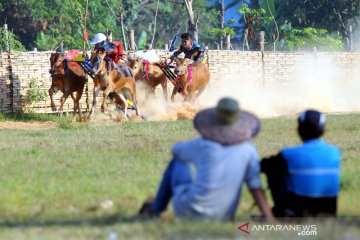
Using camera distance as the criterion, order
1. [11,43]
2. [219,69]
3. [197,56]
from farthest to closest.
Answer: [11,43]
[219,69]
[197,56]

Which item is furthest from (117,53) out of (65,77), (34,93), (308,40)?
(308,40)

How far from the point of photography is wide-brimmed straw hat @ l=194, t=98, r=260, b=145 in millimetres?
7418

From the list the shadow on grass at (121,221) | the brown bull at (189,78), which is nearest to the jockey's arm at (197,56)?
the brown bull at (189,78)

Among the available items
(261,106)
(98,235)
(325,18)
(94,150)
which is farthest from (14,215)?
(325,18)

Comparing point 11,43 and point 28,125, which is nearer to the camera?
point 28,125

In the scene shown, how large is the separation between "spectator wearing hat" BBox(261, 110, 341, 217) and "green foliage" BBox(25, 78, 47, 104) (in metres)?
18.9

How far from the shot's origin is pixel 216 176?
24.3ft

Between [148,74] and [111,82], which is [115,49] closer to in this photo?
[111,82]

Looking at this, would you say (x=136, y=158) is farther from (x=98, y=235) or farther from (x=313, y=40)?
(x=313, y=40)

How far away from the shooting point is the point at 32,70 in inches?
1038

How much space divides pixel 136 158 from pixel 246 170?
6370mm

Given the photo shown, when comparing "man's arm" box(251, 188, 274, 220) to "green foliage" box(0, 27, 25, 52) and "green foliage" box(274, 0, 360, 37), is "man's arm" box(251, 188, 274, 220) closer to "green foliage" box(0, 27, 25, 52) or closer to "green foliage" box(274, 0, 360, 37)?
"green foliage" box(0, 27, 25, 52)

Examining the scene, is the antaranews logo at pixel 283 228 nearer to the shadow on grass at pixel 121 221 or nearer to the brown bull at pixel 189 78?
the shadow on grass at pixel 121 221

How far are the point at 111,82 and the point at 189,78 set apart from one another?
2442 millimetres
